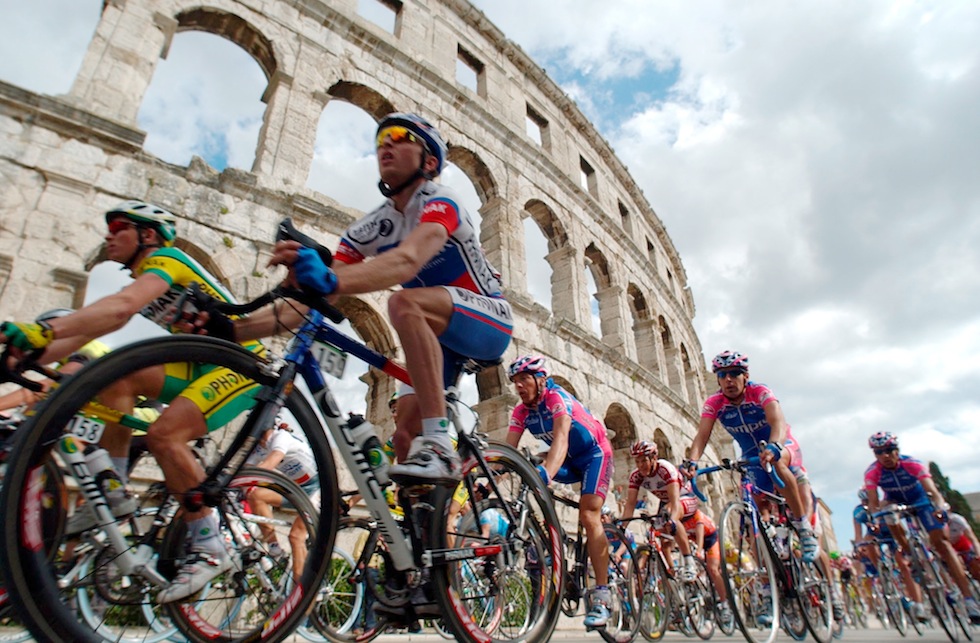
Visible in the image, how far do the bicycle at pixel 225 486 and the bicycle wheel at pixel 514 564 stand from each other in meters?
0.08

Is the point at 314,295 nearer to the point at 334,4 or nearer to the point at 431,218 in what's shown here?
the point at 431,218

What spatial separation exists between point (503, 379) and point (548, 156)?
7.44 meters

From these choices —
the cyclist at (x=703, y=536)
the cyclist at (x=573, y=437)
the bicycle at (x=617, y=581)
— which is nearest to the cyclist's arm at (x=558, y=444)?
the cyclist at (x=573, y=437)

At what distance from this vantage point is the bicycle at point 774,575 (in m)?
3.82

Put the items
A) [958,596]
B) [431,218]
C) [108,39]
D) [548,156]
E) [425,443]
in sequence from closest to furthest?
1. [425,443]
2. [431,218]
3. [958,596]
4. [108,39]
5. [548,156]

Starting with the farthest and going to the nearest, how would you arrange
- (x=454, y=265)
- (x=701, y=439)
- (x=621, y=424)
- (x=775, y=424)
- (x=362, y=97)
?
(x=621, y=424) < (x=362, y=97) < (x=701, y=439) < (x=775, y=424) < (x=454, y=265)

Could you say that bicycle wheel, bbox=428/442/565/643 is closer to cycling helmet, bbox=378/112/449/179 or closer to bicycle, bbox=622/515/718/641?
cycling helmet, bbox=378/112/449/179

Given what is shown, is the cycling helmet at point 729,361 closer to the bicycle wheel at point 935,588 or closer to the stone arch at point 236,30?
the bicycle wheel at point 935,588

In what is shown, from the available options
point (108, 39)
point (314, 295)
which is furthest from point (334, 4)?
point (314, 295)

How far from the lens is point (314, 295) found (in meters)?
1.76

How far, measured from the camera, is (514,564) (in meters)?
2.38

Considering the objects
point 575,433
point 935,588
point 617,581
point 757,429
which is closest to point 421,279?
point 575,433

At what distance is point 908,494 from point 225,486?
7.47 meters

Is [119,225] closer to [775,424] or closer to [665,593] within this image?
[775,424]
